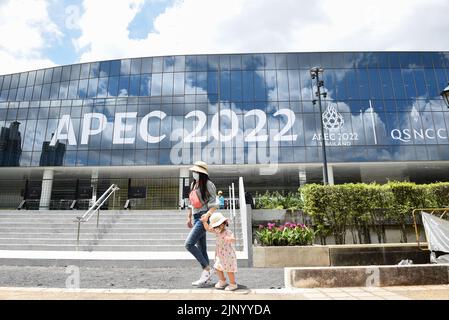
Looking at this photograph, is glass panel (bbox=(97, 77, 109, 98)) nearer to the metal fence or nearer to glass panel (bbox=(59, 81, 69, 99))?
glass panel (bbox=(59, 81, 69, 99))

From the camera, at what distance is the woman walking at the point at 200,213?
4.34m

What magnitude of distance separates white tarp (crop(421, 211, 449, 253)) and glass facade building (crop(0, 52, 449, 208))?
18.0 m

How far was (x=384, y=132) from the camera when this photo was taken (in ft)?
78.1

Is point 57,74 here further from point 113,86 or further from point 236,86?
point 236,86

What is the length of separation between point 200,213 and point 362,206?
6.41 m

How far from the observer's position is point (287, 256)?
6902 millimetres

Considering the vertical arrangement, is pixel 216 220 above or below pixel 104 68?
below

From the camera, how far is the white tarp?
5.54 metres

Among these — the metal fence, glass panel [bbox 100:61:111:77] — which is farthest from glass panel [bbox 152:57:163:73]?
the metal fence

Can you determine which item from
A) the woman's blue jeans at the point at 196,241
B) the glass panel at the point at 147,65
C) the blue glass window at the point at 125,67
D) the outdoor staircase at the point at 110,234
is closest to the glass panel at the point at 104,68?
the blue glass window at the point at 125,67

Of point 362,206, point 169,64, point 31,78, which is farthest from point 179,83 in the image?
point 362,206

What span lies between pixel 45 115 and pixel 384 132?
2882 cm

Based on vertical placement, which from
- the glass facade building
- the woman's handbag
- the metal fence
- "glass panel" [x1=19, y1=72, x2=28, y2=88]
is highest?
"glass panel" [x1=19, y1=72, x2=28, y2=88]

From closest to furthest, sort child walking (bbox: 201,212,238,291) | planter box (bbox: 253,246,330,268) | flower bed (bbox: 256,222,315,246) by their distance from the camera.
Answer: child walking (bbox: 201,212,238,291)
planter box (bbox: 253,246,330,268)
flower bed (bbox: 256,222,315,246)
